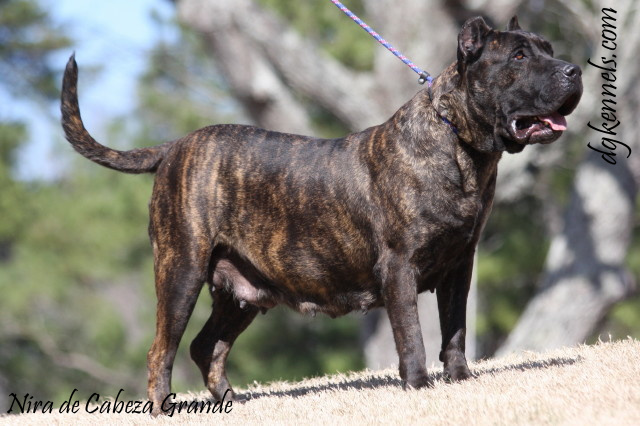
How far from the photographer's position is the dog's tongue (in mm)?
5324

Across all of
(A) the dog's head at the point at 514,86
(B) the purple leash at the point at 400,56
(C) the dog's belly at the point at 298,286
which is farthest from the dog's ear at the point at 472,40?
(C) the dog's belly at the point at 298,286

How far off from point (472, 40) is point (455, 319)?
174cm

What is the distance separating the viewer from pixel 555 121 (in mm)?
5352

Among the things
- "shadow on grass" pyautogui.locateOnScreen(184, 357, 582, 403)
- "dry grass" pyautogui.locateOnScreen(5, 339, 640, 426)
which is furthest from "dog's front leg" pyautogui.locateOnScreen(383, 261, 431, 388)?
"shadow on grass" pyautogui.locateOnScreen(184, 357, 582, 403)

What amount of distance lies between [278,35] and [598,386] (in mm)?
8486

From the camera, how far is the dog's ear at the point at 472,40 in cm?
550

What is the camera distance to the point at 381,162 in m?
5.71

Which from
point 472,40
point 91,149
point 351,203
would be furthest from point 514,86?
point 91,149

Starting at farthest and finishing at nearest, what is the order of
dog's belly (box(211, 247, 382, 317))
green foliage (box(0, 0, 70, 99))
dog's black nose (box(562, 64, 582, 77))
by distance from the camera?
green foliage (box(0, 0, 70, 99)) < dog's belly (box(211, 247, 382, 317)) < dog's black nose (box(562, 64, 582, 77))

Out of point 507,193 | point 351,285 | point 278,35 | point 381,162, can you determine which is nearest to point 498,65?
point 381,162

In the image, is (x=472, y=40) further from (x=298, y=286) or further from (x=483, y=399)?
(x=483, y=399)

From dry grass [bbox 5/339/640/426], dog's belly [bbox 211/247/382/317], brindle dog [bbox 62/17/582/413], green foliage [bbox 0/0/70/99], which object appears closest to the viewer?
dry grass [bbox 5/339/640/426]

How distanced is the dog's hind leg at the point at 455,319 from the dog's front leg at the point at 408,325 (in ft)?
1.61

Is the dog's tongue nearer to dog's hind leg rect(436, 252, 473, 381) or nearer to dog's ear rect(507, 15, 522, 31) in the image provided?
dog's ear rect(507, 15, 522, 31)
